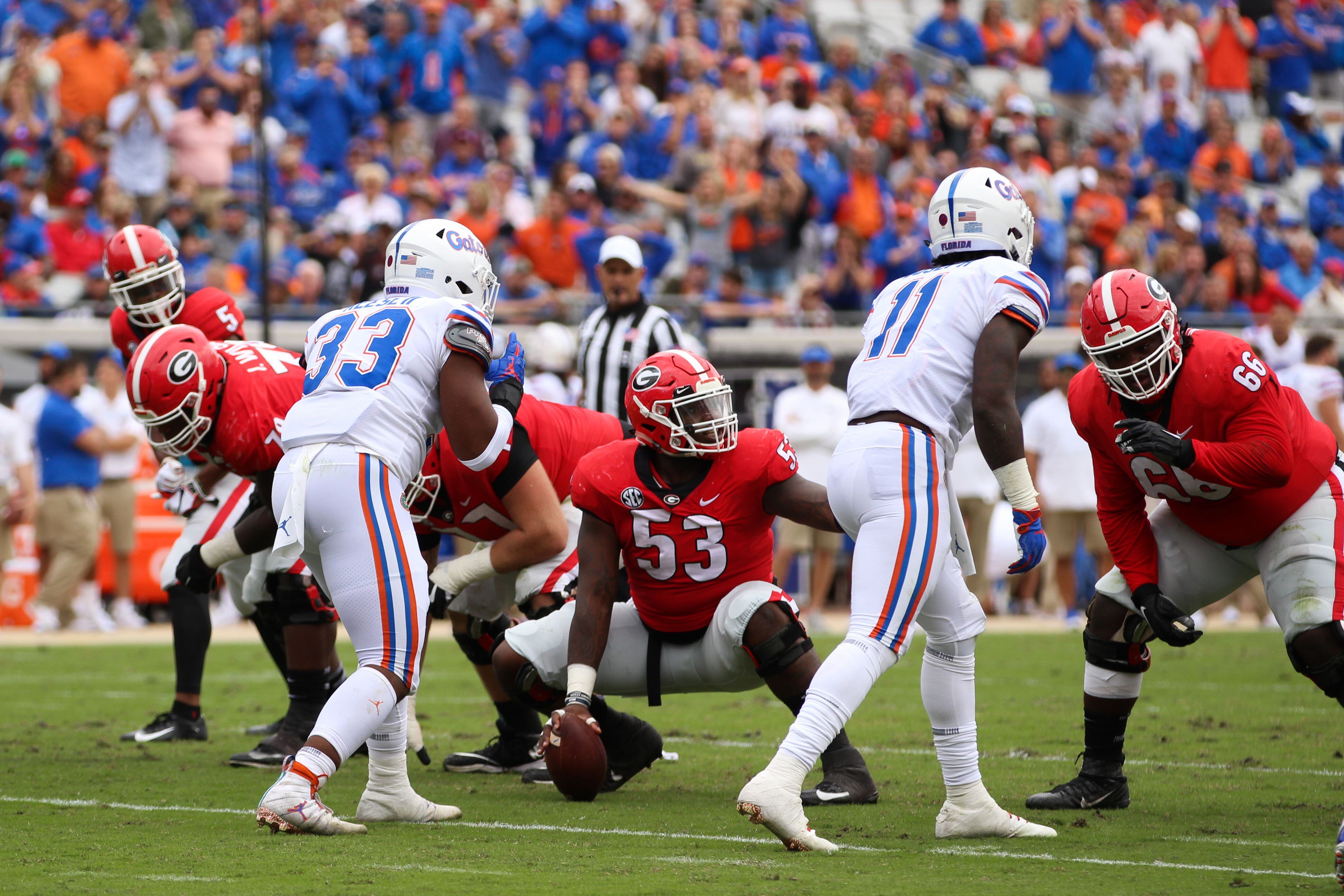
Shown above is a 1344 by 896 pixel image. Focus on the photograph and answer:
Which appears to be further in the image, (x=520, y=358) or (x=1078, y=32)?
(x=1078, y=32)

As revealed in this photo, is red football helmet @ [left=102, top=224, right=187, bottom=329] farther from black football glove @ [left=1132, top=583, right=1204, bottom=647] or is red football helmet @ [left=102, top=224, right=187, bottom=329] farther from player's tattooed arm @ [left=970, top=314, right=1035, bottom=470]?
black football glove @ [left=1132, top=583, right=1204, bottom=647]

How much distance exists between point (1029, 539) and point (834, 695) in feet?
2.44

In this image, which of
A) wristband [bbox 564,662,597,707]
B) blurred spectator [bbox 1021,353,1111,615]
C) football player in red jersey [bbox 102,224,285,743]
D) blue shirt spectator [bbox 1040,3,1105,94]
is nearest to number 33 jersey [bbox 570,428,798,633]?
wristband [bbox 564,662,597,707]

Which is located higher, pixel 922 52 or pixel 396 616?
pixel 922 52

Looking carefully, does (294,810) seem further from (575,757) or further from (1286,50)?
(1286,50)

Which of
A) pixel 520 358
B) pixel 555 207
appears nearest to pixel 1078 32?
pixel 555 207

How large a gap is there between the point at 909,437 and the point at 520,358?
2035 millimetres

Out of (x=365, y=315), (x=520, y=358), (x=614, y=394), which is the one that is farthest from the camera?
(x=614, y=394)

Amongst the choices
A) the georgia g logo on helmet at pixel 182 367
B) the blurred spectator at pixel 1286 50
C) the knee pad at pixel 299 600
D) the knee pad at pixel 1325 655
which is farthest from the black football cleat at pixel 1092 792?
the blurred spectator at pixel 1286 50

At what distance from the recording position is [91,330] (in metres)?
12.4

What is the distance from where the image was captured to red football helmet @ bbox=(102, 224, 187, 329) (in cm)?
668

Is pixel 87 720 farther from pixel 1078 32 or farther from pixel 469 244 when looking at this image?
pixel 1078 32

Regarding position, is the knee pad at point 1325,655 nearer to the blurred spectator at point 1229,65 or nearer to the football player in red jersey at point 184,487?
the football player in red jersey at point 184,487

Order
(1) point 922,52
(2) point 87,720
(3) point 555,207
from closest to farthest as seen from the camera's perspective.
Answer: (2) point 87,720
(3) point 555,207
(1) point 922,52
